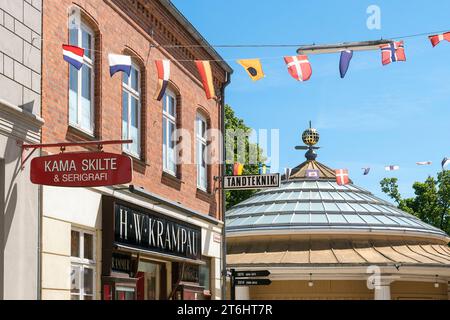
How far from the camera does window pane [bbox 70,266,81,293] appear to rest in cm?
1452

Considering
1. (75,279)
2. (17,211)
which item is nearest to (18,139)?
(17,211)

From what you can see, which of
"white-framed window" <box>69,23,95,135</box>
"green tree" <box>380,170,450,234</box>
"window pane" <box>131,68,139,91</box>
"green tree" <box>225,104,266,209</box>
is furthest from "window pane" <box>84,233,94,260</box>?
"green tree" <box>380,170,450,234</box>

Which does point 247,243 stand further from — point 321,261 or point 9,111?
point 9,111

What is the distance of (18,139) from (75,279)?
10.0 ft

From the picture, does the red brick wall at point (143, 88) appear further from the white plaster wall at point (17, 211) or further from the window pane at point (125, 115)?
the white plaster wall at point (17, 211)

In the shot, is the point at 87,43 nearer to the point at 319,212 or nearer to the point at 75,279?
the point at 75,279

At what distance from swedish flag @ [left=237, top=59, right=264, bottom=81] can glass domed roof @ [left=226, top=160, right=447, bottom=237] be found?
2121 centimetres

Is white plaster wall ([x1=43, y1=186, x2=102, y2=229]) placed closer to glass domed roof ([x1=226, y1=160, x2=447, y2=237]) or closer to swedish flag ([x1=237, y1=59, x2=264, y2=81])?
swedish flag ([x1=237, y1=59, x2=264, y2=81])

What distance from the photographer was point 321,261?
1364 inches

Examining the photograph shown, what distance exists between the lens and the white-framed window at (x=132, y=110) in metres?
17.4

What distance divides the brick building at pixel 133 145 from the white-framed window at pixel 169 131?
0.03 meters

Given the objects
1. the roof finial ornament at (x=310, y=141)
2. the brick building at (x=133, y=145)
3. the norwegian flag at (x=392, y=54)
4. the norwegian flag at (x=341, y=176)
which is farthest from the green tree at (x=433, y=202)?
the norwegian flag at (x=392, y=54)

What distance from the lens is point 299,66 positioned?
1659 centimetres

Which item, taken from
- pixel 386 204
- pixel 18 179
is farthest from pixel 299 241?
pixel 18 179
